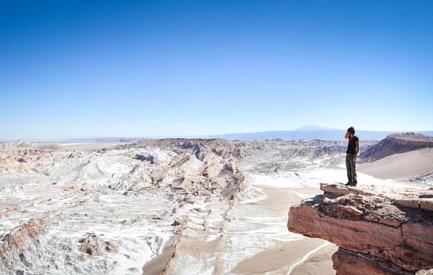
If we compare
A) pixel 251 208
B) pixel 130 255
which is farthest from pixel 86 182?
pixel 130 255

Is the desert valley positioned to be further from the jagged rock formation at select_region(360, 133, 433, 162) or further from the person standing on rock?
the jagged rock formation at select_region(360, 133, 433, 162)

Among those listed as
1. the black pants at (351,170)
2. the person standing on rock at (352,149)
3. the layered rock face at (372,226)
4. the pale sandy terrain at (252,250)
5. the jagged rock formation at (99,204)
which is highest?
the person standing on rock at (352,149)

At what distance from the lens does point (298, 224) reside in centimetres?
788

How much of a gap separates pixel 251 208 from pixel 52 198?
42.2ft

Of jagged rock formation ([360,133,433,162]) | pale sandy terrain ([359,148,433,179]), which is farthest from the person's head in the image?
jagged rock formation ([360,133,433,162])

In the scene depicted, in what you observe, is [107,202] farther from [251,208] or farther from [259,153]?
[259,153]

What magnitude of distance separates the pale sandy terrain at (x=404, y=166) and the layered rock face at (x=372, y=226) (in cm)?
3404

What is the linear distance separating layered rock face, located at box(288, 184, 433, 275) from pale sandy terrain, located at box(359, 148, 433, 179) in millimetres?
34036

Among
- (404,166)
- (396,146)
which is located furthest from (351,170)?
(396,146)

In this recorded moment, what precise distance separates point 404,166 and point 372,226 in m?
39.2

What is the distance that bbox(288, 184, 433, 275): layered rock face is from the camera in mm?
6496

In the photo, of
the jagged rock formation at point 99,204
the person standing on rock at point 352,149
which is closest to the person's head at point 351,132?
the person standing on rock at point 352,149

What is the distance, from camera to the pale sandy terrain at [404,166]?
1552 inches

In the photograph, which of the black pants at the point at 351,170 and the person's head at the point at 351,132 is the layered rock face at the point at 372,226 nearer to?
the black pants at the point at 351,170
